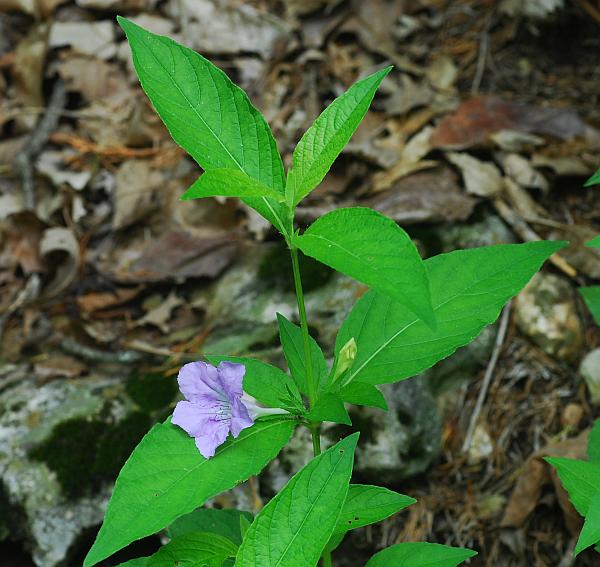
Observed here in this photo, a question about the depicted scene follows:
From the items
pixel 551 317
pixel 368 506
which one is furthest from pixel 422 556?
pixel 551 317

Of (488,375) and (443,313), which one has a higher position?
(443,313)

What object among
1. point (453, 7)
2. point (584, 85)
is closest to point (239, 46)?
point (453, 7)

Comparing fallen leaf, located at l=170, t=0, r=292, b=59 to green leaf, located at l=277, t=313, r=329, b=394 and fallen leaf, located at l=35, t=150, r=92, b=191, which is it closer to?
fallen leaf, located at l=35, t=150, r=92, b=191

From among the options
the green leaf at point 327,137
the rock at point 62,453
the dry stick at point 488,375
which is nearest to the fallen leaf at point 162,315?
the rock at point 62,453

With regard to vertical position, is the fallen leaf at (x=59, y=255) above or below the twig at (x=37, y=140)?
below

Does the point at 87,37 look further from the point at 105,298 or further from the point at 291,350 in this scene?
the point at 291,350

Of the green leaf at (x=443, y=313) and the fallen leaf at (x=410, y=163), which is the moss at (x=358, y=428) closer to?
the green leaf at (x=443, y=313)
